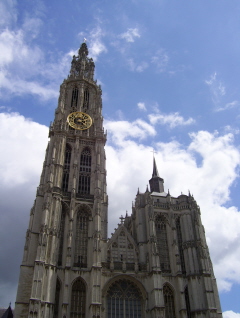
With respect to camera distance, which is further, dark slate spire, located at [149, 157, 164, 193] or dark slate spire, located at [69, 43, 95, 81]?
dark slate spire, located at [69, 43, 95, 81]

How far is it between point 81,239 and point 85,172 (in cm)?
1113

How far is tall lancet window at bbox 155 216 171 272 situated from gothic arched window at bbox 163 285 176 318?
96.0 inches

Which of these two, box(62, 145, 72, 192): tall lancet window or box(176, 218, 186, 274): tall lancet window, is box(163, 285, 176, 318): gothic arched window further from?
box(62, 145, 72, 192): tall lancet window

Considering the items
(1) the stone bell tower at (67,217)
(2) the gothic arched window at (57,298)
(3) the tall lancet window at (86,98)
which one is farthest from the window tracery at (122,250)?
(3) the tall lancet window at (86,98)

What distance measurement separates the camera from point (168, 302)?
37.5 meters

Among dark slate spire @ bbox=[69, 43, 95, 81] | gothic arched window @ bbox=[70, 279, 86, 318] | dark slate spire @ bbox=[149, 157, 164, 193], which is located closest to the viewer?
gothic arched window @ bbox=[70, 279, 86, 318]

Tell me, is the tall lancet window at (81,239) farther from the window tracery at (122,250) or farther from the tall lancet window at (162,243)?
the tall lancet window at (162,243)

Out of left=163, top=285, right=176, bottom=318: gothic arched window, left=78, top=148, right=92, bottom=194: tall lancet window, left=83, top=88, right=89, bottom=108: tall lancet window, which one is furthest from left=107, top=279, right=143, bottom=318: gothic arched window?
left=83, top=88, right=89, bottom=108: tall lancet window

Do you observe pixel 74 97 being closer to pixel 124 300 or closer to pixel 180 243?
pixel 180 243

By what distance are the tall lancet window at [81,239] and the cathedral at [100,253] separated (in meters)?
0.13

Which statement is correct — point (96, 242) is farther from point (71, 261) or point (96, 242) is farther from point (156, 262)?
point (156, 262)

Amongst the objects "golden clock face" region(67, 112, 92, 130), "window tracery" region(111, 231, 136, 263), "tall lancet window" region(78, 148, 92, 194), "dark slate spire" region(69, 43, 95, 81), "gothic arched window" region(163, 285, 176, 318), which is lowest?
"gothic arched window" region(163, 285, 176, 318)

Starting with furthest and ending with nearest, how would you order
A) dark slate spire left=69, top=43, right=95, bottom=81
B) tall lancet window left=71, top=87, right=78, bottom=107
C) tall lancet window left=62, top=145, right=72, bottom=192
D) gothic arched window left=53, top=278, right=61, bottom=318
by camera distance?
dark slate spire left=69, top=43, right=95, bottom=81 < tall lancet window left=71, top=87, right=78, bottom=107 < tall lancet window left=62, top=145, right=72, bottom=192 < gothic arched window left=53, top=278, right=61, bottom=318

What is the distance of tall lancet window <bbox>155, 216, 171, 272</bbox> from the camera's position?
4019 centimetres
